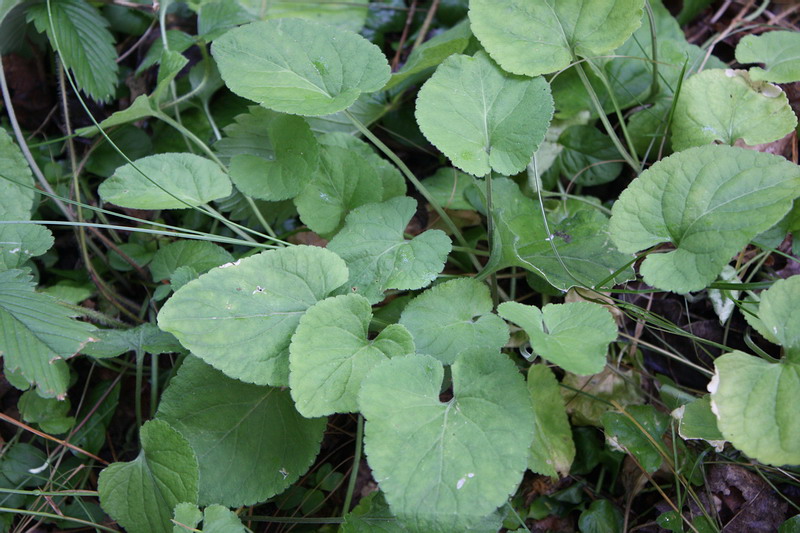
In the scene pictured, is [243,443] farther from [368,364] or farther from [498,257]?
[498,257]

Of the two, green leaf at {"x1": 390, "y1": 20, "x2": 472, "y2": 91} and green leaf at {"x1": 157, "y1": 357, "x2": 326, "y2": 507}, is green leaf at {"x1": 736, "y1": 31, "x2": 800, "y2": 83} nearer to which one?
green leaf at {"x1": 390, "y1": 20, "x2": 472, "y2": 91}

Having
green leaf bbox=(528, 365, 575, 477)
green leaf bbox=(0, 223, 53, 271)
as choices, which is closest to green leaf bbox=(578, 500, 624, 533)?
green leaf bbox=(528, 365, 575, 477)

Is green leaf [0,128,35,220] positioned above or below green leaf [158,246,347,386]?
above

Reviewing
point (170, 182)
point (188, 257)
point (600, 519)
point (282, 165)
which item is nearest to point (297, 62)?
point (282, 165)

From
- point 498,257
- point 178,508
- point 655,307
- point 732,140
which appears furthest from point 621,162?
point 178,508

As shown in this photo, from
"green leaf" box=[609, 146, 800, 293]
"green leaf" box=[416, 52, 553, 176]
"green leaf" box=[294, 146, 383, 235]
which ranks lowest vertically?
"green leaf" box=[294, 146, 383, 235]

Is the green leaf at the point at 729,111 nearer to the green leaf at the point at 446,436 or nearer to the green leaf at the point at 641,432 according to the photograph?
the green leaf at the point at 641,432
